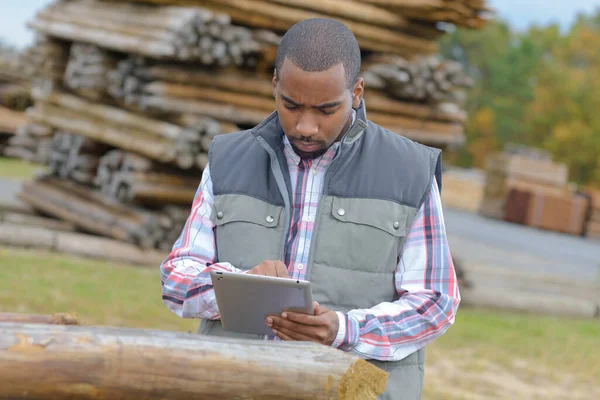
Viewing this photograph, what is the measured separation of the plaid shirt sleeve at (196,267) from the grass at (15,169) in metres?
12.7

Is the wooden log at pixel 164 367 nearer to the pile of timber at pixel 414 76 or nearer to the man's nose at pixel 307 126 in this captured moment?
the man's nose at pixel 307 126

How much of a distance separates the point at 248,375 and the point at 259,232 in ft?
2.27

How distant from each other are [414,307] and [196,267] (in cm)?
70

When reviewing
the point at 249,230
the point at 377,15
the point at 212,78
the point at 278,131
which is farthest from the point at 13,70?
the point at 249,230

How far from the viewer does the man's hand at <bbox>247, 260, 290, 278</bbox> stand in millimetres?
2549

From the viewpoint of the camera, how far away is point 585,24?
6619cm

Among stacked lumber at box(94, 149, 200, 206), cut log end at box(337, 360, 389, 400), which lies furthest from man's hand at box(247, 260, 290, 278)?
stacked lumber at box(94, 149, 200, 206)

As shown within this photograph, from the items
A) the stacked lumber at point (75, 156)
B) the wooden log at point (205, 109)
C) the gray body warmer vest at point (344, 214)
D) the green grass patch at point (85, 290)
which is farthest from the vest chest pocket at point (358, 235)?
the stacked lumber at point (75, 156)

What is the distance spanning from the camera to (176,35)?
8.09m

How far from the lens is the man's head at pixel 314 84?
270 cm

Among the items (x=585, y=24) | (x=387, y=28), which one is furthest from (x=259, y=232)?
(x=585, y=24)

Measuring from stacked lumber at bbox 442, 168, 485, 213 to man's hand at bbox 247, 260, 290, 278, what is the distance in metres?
20.8

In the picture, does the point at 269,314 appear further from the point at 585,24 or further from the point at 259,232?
the point at 585,24

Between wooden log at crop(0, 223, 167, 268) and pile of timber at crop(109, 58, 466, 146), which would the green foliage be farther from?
wooden log at crop(0, 223, 167, 268)
